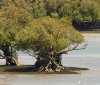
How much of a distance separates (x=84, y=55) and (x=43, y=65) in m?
16.9

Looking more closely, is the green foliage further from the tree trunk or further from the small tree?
the tree trunk

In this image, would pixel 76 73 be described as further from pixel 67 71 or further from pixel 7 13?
pixel 7 13

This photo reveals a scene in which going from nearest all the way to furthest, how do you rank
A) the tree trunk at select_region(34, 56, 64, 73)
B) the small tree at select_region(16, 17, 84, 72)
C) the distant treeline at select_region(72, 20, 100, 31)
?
1. the tree trunk at select_region(34, 56, 64, 73)
2. the small tree at select_region(16, 17, 84, 72)
3. the distant treeline at select_region(72, 20, 100, 31)

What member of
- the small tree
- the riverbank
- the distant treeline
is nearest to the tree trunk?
the small tree

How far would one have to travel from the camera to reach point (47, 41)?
138ft

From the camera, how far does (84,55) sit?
58.6 metres

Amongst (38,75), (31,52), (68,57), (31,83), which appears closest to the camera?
(31,83)

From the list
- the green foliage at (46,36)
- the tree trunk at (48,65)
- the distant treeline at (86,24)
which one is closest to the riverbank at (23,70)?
the tree trunk at (48,65)

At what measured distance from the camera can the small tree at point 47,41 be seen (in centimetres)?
4212

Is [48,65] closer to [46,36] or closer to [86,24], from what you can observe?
[46,36]

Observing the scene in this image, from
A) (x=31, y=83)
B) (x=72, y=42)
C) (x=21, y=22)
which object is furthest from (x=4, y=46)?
(x=31, y=83)

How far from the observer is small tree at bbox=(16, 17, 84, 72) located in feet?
138

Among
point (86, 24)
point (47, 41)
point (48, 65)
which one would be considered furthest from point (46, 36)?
point (86, 24)

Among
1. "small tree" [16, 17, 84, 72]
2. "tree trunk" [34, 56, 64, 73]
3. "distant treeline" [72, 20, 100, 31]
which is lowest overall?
"distant treeline" [72, 20, 100, 31]
